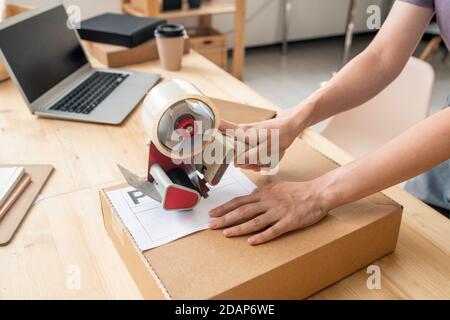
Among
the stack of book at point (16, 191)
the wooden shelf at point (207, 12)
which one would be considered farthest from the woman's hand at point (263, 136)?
the wooden shelf at point (207, 12)

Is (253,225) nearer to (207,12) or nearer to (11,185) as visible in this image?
(11,185)

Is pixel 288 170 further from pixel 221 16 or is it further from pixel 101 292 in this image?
pixel 221 16

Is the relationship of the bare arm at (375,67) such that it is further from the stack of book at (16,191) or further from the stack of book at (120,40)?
the stack of book at (120,40)

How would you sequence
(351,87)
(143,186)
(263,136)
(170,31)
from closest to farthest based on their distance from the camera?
(143,186)
(263,136)
(351,87)
(170,31)

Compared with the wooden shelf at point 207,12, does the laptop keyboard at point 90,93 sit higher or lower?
higher

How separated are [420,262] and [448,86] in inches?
122

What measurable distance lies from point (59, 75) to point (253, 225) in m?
0.91

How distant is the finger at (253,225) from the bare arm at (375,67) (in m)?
0.34

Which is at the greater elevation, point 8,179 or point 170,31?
point 170,31

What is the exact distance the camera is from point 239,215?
2.34 feet

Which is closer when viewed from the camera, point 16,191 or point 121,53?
point 16,191

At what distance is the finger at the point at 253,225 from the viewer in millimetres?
690

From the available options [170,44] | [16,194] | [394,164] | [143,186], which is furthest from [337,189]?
[170,44]
